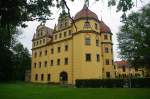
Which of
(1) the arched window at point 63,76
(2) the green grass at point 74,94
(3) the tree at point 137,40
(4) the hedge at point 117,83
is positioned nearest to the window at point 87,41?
(3) the tree at point 137,40

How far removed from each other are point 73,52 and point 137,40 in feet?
42.5

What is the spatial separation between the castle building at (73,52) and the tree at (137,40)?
3.85 m

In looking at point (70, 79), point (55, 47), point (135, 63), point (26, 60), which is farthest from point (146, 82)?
point (26, 60)

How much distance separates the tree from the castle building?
12.6 feet

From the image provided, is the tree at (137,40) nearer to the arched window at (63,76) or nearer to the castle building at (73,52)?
the castle building at (73,52)

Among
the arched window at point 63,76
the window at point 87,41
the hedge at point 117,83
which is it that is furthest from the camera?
the arched window at point 63,76

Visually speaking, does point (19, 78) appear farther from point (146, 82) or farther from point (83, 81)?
point (146, 82)

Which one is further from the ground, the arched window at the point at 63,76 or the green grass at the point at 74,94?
the arched window at the point at 63,76

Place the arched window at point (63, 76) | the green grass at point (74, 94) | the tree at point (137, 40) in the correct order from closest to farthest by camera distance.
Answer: the green grass at point (74, 94) < the tree at point (137, 40) < the arched window at point (63, 76)

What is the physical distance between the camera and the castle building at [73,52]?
45000mm

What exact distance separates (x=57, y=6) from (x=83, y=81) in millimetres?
29651

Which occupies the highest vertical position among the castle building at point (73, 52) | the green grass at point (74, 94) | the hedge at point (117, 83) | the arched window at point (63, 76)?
the castle building at point (73, 52)

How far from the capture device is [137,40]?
44344 mm

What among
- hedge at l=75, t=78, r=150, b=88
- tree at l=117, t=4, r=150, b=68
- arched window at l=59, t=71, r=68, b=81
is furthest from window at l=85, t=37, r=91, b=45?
hedge at l=75, t=78, r=150, b=88
